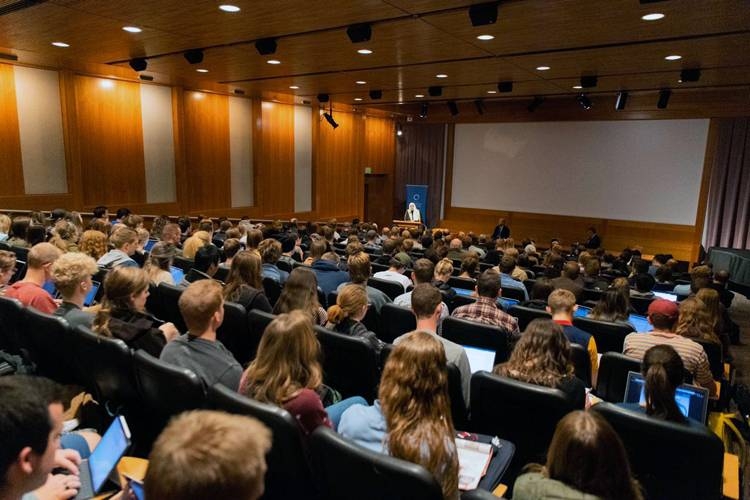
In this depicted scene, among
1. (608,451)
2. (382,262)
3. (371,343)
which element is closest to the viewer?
(608,451)

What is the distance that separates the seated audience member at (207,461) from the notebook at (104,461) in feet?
2.89

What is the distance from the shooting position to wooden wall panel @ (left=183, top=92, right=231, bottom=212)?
11539 mm

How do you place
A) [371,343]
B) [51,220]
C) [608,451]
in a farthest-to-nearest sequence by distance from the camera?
[51,220]
[371,343]
[608,451]

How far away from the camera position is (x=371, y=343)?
3.06 meters

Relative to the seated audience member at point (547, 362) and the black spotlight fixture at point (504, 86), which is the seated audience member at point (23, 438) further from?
the black spotlight fixture at point (504, 86)

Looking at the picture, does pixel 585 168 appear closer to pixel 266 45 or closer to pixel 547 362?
pixel 266 45

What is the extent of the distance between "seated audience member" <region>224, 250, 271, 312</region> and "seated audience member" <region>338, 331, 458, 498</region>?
213 cm

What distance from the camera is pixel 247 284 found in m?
4.19

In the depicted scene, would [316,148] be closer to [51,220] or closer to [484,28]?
[51,220]

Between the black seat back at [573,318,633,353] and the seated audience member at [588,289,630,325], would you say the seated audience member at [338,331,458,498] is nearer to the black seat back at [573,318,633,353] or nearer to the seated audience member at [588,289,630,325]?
the black seat back at [573,318,633,353]

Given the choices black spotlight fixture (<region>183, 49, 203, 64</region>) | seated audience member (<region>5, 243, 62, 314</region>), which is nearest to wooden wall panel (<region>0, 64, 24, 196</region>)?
black spotlight fixture (<region>183, 49, 203, 64</region>)

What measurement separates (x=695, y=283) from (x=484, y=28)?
3807 mm

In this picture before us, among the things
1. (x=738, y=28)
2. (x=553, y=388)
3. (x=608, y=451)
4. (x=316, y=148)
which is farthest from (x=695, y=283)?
(x=316, y=148)

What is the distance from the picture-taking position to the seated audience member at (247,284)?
4.06 meters
